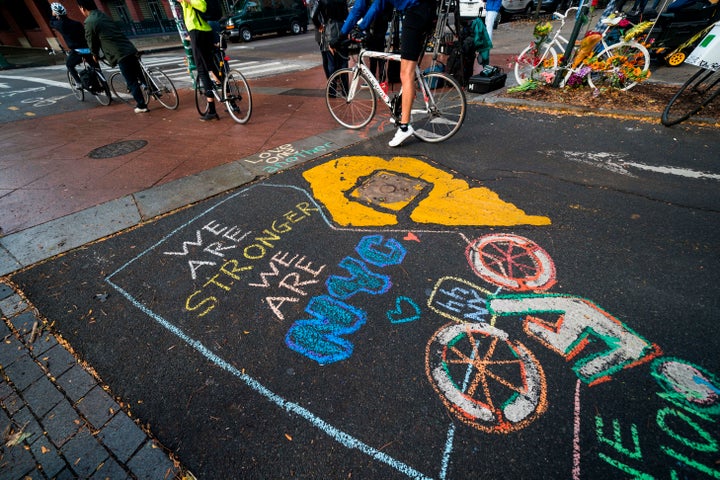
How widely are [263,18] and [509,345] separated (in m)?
22.5

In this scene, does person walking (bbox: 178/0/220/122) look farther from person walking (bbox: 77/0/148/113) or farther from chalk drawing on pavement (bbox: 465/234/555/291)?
chalk drawing on pavement (bbox: 465/234/555/291)

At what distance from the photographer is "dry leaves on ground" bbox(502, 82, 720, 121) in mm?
4941

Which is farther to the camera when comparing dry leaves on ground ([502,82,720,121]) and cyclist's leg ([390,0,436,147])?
dry leaves on ground ([502,82,720,121])

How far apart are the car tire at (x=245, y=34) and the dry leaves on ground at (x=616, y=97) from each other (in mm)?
17706

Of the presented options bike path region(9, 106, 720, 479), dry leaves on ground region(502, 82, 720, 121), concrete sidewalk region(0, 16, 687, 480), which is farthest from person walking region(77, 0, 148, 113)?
dry leaves on ground region(502, 82, 720, 121)

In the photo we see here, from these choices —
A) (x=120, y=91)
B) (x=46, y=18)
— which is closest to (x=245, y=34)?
(x=120, y=91)

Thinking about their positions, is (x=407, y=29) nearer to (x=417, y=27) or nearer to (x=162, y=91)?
(x=417, y=27)

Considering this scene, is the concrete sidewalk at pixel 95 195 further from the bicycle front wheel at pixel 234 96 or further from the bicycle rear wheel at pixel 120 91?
the bicycle rear wheel at pixel 120 91

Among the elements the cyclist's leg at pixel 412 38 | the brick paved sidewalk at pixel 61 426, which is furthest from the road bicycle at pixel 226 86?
the brick paved sidewalk at pixel 61 426

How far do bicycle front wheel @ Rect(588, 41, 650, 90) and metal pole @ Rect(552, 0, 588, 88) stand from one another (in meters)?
0.49

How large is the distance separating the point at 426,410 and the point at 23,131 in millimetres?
8856

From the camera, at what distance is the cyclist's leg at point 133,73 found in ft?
19.2

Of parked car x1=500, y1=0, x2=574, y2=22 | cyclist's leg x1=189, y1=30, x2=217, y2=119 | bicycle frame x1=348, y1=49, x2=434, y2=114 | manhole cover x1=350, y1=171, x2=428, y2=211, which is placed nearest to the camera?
manhole cover x1=350, y1=171, x2=428, y2=211

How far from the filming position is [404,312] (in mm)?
2049
